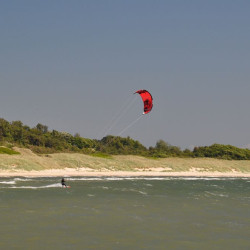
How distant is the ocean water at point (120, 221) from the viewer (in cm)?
1590

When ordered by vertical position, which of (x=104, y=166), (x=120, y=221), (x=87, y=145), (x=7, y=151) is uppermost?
(x=87, y=145)

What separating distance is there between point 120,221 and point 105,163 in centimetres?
4311

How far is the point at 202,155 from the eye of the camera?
8794 centimetres

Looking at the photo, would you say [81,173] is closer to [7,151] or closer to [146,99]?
[7,151]

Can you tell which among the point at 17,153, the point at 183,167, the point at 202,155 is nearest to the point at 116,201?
the point at 17,153

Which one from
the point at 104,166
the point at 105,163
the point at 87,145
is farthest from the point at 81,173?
the point at 87,145

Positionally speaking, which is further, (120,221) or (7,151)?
(7,151)

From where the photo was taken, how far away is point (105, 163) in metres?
63.2

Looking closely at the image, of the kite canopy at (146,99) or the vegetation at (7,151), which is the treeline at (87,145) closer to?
the vegetation at (7,151)

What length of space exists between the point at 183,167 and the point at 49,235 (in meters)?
53.0

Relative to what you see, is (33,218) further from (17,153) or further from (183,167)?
(183,167)

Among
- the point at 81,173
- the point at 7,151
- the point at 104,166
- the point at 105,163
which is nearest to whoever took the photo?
the point at 81,173

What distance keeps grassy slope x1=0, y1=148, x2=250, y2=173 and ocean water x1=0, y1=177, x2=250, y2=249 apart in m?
23.5

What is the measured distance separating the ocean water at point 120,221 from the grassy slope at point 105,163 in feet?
77.1
